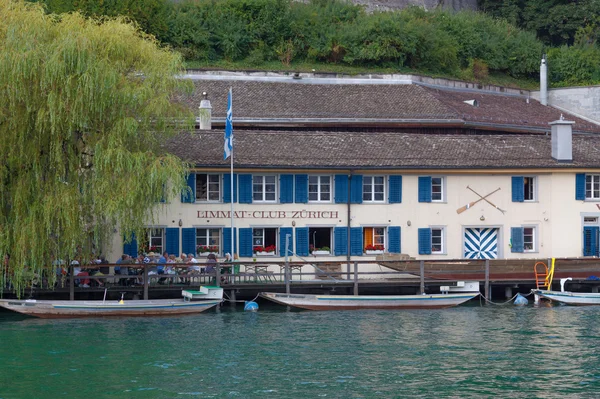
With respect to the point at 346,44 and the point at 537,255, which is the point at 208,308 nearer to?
the point at 537,255

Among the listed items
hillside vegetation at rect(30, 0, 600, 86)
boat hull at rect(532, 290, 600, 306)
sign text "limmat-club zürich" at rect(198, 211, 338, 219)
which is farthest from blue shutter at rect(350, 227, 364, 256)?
hillside vegetation at rect(30, 0, 600, 86)

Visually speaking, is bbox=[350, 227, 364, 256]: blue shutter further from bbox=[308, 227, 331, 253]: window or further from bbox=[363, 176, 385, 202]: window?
bbox=[363, 176, 385, 202]: window

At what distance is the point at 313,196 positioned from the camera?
43.0 m

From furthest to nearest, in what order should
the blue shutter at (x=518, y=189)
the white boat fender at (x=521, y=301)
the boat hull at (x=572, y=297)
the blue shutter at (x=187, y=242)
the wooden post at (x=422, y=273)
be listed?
the blue shutter at (x=518, y=189) < the blue shutter at (x=187, y=242) < the white boat fender at (x=521, y=301) < the boat hull at (x=572, y=297) < the wooden post at (x=422, y=273)

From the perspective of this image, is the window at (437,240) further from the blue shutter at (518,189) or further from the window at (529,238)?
the window at (529,238)

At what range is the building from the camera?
41.9 meters

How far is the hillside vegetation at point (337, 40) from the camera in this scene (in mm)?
65812

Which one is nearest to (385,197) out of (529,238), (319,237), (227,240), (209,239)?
(319,237)

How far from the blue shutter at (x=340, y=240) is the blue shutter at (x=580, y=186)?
988cm

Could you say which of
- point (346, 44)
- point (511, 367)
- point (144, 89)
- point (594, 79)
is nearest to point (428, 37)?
point (346, 44)

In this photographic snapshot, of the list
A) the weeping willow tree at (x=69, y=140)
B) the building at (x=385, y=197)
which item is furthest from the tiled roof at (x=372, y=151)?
the weeping willow tree at (x=69, y=140)

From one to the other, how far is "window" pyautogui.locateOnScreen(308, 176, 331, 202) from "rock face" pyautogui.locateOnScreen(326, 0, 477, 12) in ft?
130

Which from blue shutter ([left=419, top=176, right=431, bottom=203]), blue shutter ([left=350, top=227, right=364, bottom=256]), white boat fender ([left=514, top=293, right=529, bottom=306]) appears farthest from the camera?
blue shutter ([left=419, top=176, right=431, bottom=203])

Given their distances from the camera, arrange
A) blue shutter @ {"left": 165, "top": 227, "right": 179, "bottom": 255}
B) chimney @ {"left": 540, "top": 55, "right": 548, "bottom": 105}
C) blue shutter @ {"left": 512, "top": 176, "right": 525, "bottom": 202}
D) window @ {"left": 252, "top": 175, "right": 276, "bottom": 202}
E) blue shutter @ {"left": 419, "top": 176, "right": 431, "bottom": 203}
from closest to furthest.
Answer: blue shutter @ {"left": 165, "top": 227, "right": 179, "bottom": 255}
window @ {"left": 252, "top": 175, "right": 276, "bottom": 202}
blue shutter @ {"left": 419, "top": 176, "right": 431, "bottom": 203}
blue shutter @ {"left": 512, "top": 176, "right": 525, "bottom": 202}
chimney @ {"left": 540, "top": 55, "right": 548, "bottom": 105}
